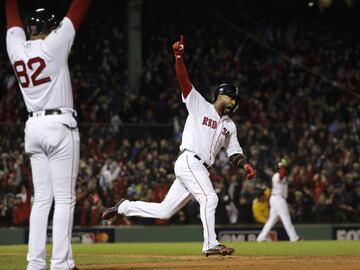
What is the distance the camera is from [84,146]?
20625 mm

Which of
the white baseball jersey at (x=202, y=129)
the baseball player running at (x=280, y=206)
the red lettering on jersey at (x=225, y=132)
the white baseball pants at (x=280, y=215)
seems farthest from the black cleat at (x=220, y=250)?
the white baseball pants at (x=280, y=215)

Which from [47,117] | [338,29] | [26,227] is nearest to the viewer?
[47,117]

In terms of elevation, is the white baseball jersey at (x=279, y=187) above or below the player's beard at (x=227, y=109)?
below

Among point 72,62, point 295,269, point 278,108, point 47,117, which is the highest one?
point 72,62

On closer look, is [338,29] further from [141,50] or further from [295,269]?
[295,269]

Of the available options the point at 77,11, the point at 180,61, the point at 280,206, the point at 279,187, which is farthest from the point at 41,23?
the point at 279,187

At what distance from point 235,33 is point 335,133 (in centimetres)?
869

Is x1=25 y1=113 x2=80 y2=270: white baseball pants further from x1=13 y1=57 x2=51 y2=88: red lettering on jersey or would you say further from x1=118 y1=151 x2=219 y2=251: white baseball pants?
x1=118 y1=151 x2=219 y2=251: white baseball pants

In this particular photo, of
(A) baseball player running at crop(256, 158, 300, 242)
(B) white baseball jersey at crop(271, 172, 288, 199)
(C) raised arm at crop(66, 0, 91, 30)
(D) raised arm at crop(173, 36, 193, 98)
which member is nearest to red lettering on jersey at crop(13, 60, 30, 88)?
(C) raised arm at crop(66, 0, 91, 30)

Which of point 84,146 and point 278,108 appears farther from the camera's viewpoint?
point 278,108

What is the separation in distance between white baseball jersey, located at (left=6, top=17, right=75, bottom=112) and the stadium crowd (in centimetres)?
1280

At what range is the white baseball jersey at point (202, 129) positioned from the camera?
984cm

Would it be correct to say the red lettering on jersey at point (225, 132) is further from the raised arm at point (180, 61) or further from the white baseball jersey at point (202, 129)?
the raised arm at point (180, 61)

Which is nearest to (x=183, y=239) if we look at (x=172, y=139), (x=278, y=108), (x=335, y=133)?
(x=172, y=139)
